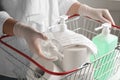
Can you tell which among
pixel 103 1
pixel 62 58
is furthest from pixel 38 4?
pixel 103 1

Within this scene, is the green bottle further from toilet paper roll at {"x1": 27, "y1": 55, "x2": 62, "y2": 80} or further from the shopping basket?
toilet paper roll at {"x1": 27, "y1": 55, "x2": 62, "y2": 80}

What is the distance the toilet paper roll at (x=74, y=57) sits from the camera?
648 mm

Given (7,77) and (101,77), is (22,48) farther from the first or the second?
(101,77)

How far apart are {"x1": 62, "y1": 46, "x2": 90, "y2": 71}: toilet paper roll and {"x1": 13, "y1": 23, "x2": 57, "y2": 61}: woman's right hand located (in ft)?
0.14

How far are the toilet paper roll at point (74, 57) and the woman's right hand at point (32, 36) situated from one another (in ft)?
0.14

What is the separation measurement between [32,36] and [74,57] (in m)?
0.13

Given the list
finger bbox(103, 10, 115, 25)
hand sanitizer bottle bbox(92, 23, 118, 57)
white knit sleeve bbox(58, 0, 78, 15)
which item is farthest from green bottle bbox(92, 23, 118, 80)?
white knit sleeve bbox(58, 0, 78, 15)

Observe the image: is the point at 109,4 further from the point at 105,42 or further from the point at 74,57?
the point at 74,57

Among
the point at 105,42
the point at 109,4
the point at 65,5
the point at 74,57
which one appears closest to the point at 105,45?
the point at 105,42

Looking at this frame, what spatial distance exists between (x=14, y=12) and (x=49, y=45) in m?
0.25

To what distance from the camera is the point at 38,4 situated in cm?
86

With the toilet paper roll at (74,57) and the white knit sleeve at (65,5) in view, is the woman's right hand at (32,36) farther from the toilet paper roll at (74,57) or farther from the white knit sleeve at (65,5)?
the white knit sleeve at (65,5)

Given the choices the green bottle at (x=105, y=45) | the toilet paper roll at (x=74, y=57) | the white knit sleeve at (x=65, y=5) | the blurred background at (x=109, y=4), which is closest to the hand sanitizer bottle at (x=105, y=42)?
the green bottle at (x=105, y=45)

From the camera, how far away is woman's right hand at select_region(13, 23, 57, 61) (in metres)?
0.64
